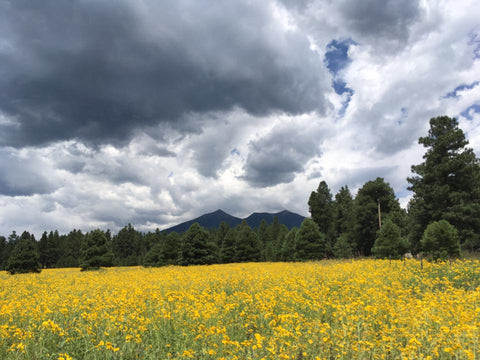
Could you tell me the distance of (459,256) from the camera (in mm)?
16984

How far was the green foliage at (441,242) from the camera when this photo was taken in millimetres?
17094

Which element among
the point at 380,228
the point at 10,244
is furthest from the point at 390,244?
the point at 10,244

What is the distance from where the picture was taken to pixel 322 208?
51375 mm

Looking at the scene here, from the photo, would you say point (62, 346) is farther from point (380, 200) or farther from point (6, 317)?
point (380, 200)

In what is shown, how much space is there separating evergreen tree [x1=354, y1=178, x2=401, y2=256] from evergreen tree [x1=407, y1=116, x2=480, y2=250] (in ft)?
24.4

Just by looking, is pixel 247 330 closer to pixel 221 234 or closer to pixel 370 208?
pixel 370 208

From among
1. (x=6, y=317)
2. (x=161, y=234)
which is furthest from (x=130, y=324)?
(x=161, y=234)

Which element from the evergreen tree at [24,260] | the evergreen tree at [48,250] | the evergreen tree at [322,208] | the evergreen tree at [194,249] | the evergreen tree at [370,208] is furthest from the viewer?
the evergreen tree at [48,250]

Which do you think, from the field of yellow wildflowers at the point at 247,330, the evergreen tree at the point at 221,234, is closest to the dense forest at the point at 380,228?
the field of yellow wildflowers at the point at 247,330

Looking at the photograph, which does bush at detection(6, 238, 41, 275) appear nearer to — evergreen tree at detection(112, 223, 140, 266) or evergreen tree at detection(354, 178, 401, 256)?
evergreen tree at detection(354, 178, 401, 256)

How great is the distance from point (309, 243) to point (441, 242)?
16.2 meters

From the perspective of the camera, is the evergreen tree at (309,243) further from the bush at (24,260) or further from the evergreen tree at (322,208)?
the bush at (24,260)

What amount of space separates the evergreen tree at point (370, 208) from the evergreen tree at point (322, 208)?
10.00m

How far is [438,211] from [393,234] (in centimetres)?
671
